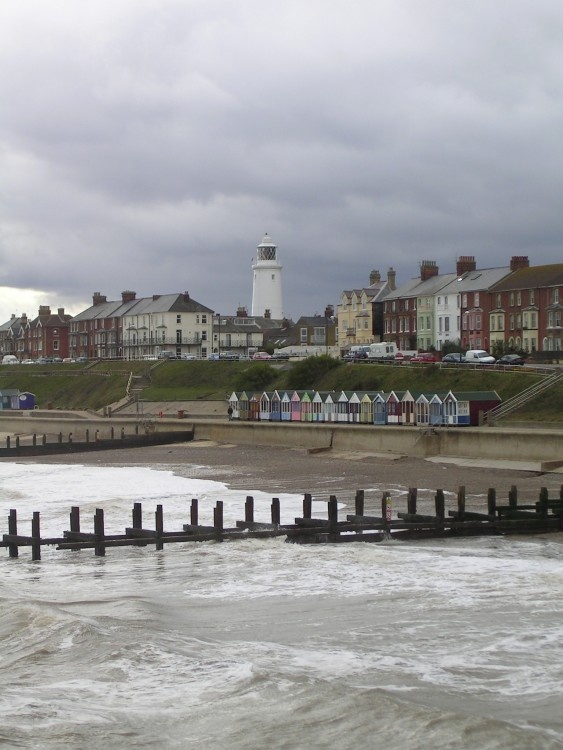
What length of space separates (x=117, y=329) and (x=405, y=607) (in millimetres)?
113705

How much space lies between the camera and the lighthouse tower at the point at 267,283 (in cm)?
13938

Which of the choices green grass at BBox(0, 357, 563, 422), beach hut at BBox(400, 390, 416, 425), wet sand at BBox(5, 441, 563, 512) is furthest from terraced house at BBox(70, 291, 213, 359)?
beach hut at BBox(400, 390, 416, 425)

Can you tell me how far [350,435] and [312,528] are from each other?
2967 centimetres

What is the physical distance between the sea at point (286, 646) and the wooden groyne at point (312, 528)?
17.8 inches

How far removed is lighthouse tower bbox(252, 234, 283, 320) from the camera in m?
139

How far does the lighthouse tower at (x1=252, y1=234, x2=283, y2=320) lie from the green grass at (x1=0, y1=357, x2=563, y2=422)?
109ft

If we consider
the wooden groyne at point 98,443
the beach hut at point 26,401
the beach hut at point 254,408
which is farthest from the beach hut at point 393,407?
the beach hut at point 26,401

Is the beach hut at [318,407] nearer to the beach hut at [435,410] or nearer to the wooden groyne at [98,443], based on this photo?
the wooden groyne at [98,443]

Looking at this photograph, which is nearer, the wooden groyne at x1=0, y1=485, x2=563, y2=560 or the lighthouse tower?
the wooden groyne at x1=0, y1=485, x2=563, y2=560

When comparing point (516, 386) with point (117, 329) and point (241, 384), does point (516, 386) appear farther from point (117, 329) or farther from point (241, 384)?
point (117, 329)

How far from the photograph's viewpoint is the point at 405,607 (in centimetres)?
1877

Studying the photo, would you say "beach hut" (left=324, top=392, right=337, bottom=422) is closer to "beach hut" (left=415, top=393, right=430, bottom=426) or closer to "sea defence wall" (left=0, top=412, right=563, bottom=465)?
"sea defence wall" (left=0, top=412, right=563, bottom=465)

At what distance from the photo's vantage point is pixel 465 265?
96.8m

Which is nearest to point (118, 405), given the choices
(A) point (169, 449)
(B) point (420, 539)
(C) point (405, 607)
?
(A) point (169, 449)
